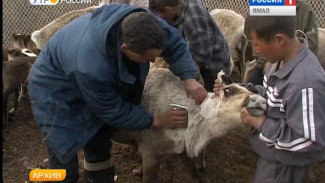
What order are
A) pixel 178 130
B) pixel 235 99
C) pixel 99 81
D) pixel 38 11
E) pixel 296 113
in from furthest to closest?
pixel 38 11
pixel 178 130
pixel 235 99
pixel 99 81
pixel 296 113

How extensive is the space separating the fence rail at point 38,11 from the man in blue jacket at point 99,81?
717 mm

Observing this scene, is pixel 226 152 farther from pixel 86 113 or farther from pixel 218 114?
pixel 86 113

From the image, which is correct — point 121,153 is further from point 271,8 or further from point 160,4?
point 271,8

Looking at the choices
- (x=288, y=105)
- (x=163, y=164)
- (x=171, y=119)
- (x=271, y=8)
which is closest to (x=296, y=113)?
(x=288, y=105)

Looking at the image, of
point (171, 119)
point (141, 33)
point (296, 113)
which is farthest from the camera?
point (171, 119)

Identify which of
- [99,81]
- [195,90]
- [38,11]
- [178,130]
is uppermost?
[99,81]

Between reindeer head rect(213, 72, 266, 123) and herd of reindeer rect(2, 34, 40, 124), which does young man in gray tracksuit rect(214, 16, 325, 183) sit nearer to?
reindeer head rect(213, 72, 266, 123)

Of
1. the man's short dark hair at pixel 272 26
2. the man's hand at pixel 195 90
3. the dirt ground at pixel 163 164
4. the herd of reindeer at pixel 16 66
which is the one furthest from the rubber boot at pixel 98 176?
the herd of reindeer at pixel 16 66

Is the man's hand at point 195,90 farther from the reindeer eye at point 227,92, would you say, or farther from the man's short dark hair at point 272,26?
the man's short dark hair at point 272,26

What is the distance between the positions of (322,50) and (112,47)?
2.87 metres

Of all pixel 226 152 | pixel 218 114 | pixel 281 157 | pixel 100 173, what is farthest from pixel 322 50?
pixel 100 173

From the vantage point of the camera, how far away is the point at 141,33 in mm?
2660

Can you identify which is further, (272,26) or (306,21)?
(306,21)

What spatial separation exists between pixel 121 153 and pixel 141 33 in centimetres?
254
